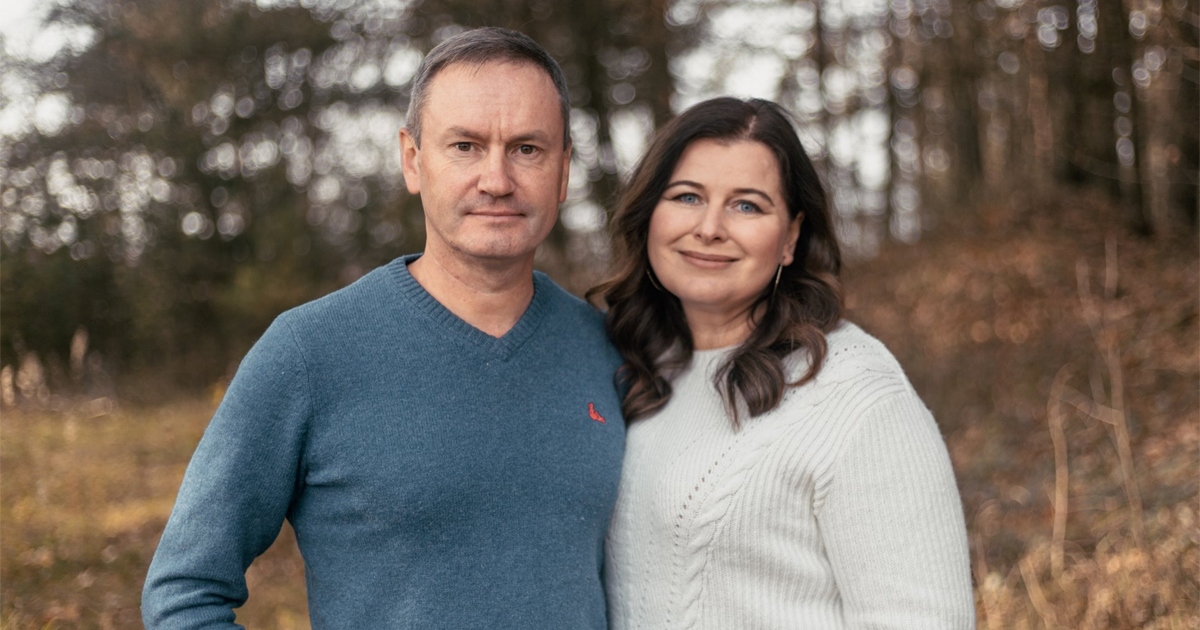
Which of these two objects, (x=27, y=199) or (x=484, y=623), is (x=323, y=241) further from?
(x=484, y=623)

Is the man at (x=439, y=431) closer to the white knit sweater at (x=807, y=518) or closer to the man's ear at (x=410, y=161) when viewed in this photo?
the man's ear at (x=410, y=161)

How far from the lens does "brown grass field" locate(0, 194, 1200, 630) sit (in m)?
3.77

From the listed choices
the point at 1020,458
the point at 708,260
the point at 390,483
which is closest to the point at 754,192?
the point at 708,260

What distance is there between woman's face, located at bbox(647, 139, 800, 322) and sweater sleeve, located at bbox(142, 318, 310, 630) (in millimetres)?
1080

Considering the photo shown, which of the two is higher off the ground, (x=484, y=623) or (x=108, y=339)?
(x=484, y=623)

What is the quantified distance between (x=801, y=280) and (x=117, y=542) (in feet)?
10.7

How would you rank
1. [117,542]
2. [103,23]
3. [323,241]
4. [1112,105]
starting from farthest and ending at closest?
1. [323,241]
2. [1112,105]
3. [103,23]
4. [117,542]

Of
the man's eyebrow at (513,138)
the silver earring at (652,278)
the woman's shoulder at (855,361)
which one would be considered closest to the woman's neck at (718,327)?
the silver earring at (652,278)

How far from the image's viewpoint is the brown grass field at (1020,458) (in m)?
3.77

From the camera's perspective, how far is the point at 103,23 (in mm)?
9039

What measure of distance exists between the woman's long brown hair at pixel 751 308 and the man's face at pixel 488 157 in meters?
0.44

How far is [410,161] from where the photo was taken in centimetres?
237

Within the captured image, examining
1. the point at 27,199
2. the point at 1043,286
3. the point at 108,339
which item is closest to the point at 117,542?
the point at 27,199

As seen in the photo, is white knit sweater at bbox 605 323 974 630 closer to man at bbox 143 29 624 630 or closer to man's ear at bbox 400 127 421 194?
man at bbox 143 29 624 630
